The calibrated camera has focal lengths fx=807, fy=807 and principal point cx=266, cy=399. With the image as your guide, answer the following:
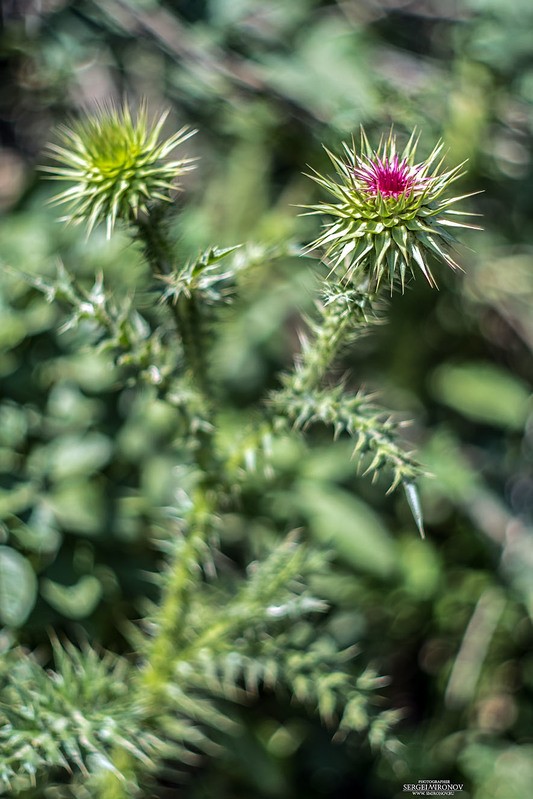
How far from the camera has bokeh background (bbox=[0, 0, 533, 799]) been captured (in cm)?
258

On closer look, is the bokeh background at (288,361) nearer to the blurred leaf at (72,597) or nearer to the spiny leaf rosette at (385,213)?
the blurred leaf at (72,597)

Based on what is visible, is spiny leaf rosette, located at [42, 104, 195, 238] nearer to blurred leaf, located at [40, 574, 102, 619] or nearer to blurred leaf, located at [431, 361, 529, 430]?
blurred leaf, located at [40, 574, 102, 619]

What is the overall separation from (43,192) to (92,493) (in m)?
1.17

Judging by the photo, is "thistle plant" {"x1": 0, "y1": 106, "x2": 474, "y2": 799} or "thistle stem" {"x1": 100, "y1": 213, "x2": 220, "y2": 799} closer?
"thistle plant" {"x1": 0, "y1": 106, "x2": 474, "y2": 799}

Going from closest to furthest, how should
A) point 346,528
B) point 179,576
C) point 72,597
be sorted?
point 179,576 < point 72,597 < point 346,528

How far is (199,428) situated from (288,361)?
1.43 metres

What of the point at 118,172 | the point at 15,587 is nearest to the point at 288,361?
the point at 15,587

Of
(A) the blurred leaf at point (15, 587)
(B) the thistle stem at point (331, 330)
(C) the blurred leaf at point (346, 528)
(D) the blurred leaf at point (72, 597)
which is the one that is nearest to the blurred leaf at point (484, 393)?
(C) the blurred leaf at point (346, 528)

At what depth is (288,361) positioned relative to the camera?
3385 millimetres

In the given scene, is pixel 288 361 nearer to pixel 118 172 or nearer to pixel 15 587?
pixel 15 587

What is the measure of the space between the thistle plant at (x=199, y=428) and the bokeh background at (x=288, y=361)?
0.20 m

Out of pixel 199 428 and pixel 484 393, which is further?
pixel 484 393

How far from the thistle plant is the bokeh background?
0.66 feet

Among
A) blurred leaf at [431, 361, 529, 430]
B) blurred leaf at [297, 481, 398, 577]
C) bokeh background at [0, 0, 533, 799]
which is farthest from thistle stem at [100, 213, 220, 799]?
blurred leaf at [431, 361, 529, 430]
